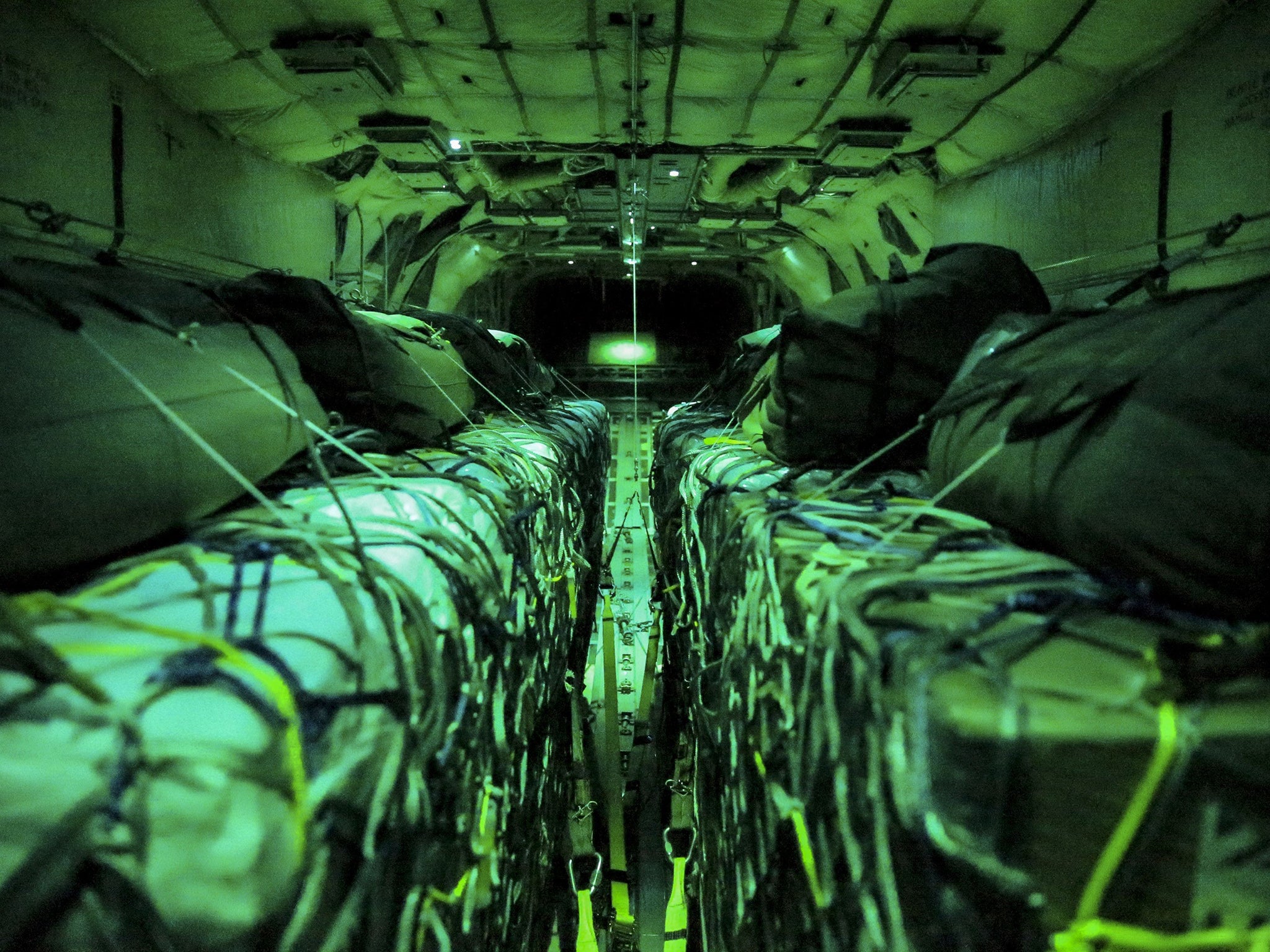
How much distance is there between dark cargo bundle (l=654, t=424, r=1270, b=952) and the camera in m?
0.66

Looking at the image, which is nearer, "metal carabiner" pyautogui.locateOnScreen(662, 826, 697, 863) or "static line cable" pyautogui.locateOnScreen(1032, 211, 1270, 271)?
"static line cable" pyautogui.locateOnScreen(1032, 211, 1270, 271)

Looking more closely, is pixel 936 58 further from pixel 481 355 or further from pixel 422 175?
pixel 422 175

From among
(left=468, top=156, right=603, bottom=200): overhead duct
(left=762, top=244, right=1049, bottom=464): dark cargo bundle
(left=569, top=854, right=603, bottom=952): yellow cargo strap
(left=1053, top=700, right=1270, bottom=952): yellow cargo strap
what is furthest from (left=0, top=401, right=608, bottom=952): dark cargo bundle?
(left=468, top=156, right=603, bottom=200): overhead duct

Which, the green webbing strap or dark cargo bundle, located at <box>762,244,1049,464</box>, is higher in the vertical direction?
dark cargo bundle, located at <box>762,244,1049,464</box>

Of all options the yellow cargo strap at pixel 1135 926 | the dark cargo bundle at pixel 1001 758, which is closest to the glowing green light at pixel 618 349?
the dark cargo bundle at pixel 1001 758

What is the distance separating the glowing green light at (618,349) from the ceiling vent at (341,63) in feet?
23.9

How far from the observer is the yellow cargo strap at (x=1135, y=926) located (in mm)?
Answer: 653

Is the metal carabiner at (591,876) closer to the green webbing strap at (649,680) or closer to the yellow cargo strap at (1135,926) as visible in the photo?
the green webbing strap at (649,680)

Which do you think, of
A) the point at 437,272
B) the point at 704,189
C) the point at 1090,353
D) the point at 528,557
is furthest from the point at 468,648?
the point at 437,272

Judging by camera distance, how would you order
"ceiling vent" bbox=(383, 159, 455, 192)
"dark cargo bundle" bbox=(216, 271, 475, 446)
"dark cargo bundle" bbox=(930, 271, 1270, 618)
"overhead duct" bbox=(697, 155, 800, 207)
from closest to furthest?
"dark cargo bundle" bbox=(930, 271, 1270, 618)
"dark cargo bundle" bbox=(216, 271, 475, 446)
"ceiling vent" bbox=(383, 159, 455, 192)
"overhead duct" bbox=(697, 155, 800, 207)

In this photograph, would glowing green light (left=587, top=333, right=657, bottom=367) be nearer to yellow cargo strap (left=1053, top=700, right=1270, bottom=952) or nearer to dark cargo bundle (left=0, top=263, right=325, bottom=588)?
dark cargo bundle (left=0, top=263, right=325, bottom=588)

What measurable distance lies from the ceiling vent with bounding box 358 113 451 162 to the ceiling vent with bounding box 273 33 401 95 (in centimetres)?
52

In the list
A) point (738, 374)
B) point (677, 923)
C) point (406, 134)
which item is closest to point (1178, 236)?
→ point (677, 923)

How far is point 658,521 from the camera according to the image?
417 cm
